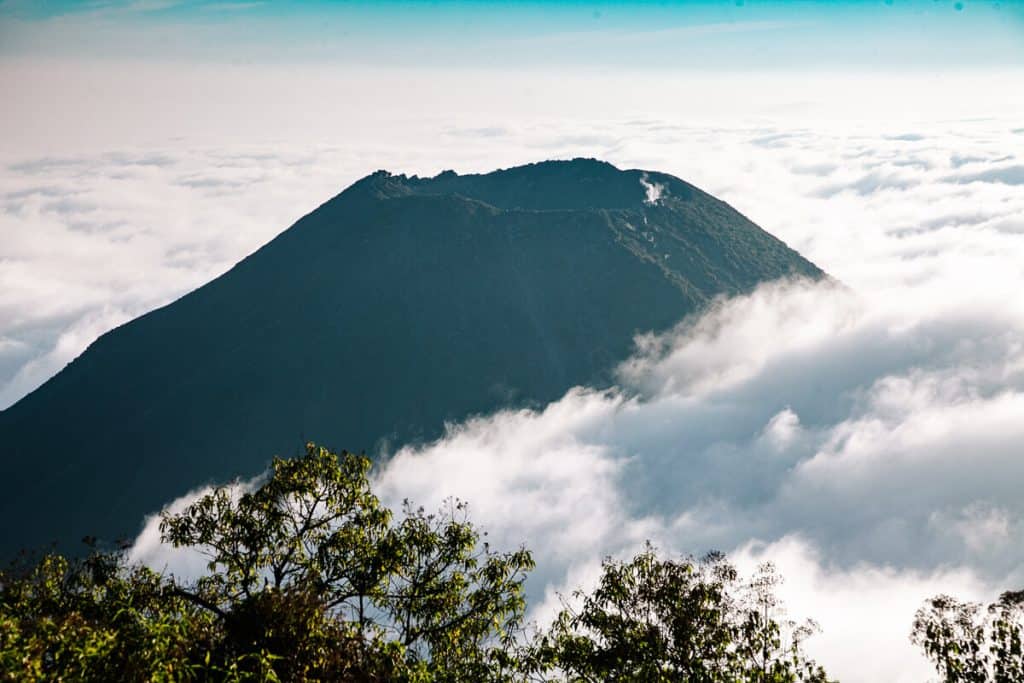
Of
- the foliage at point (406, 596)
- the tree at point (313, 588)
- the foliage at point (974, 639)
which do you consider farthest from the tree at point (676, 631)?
the foliage at point (974, 639)

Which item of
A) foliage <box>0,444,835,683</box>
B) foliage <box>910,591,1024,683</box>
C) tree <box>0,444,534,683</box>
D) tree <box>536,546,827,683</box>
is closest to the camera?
tree <box>0,444,534,683</box>

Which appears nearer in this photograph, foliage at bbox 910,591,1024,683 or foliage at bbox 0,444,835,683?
foliage at bbox 910,591,1024,683

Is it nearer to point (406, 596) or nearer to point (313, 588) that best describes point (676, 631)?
point (406, 596)

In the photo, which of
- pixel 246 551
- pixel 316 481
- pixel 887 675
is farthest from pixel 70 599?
pixel 887 675

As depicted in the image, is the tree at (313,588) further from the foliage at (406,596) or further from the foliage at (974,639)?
the foliage at (974,639)

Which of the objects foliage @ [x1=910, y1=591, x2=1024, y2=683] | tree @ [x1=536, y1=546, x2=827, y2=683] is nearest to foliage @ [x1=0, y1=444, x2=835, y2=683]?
tree @ [x1=536, y1=546, x2=827, y2=683]

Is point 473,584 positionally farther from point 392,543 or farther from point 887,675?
point 887,675

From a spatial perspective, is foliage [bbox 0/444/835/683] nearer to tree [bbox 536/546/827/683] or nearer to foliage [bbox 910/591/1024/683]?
tree [bbox 536/546/827/683]
